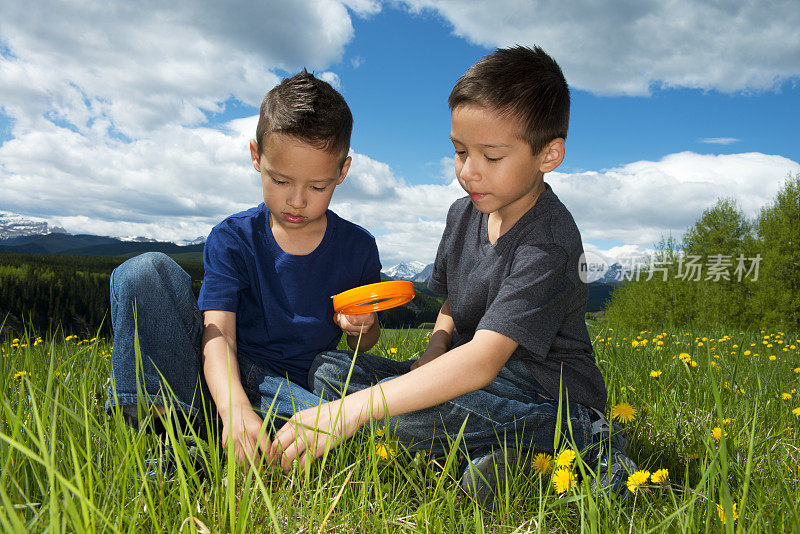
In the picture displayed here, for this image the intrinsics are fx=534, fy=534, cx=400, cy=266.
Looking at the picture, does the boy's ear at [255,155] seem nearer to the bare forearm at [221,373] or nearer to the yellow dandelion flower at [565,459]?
the bare forearm at [221,373]

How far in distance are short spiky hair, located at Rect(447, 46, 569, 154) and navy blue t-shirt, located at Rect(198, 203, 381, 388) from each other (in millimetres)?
1036

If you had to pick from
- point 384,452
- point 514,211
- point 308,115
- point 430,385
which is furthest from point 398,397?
point 308,115

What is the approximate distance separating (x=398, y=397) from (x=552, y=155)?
47.0 inches

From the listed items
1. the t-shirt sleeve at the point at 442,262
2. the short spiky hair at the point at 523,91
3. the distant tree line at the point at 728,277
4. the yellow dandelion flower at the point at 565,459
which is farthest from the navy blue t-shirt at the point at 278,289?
the distant tree line at the point at 728,277

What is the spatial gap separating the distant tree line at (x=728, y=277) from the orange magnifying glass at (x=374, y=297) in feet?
87.1

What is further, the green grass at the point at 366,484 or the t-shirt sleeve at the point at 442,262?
the t-shirt sleeve at the point at 442,262

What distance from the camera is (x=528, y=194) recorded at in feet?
7.59

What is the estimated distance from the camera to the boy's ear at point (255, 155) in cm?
249

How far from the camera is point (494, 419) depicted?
2.18m

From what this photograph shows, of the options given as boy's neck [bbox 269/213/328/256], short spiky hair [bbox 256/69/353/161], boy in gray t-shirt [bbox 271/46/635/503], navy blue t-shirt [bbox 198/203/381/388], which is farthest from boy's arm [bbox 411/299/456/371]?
short spiky hair [bbox 256/69/353/161]

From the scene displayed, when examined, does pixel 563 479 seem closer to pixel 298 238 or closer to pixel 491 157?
pixel 491 157

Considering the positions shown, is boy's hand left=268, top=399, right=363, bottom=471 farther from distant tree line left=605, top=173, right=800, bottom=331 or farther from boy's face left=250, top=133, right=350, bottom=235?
distant tree line left=605, top=173, right=800, bottom=331

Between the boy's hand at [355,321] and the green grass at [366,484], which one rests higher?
the boy's hand at [355,321]

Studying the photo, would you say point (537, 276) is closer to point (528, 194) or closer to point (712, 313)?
point (528, 194)
